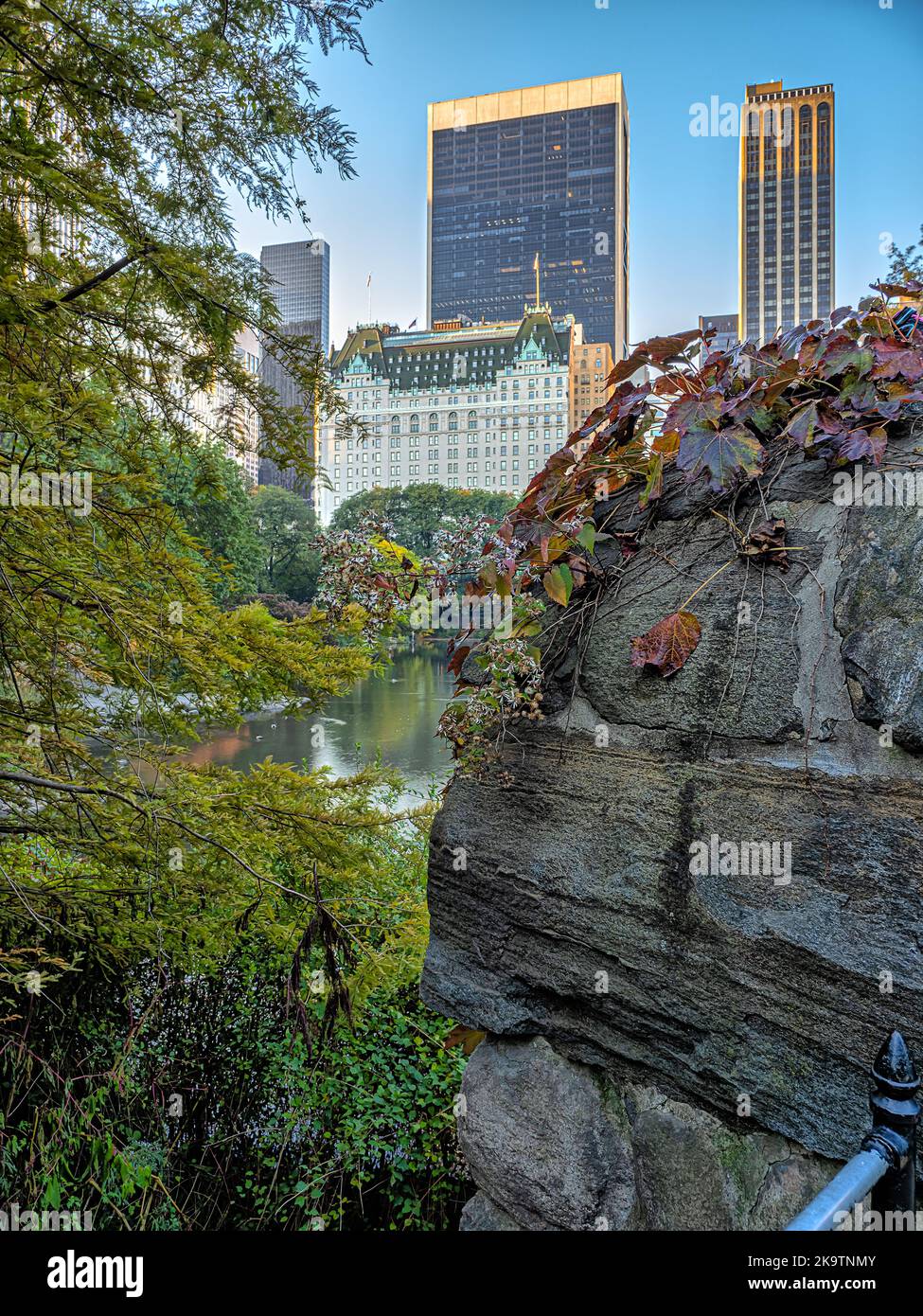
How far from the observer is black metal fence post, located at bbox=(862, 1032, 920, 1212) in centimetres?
80

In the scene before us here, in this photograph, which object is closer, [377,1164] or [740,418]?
[740,418]

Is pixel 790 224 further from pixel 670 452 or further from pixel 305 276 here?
pixel 670 452

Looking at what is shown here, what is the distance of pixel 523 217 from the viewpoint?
2278 centimetres

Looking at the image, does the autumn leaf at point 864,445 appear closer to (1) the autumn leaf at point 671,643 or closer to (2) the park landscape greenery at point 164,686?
(1) the autumn leaf at point 671,643

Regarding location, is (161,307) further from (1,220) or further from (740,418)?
(740,418)

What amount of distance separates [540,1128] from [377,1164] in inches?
68.1

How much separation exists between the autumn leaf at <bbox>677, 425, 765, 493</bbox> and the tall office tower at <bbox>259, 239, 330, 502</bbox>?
152cm

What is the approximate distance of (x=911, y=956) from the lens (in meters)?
0.93

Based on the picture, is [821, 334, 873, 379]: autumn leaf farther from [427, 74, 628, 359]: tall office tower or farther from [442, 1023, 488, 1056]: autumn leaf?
[427, 74, 628, 359]: tall office tower

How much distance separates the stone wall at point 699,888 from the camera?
990 millimetres

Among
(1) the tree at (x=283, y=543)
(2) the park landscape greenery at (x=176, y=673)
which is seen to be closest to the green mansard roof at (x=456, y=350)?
(1) the tree at (x=283, y=543)

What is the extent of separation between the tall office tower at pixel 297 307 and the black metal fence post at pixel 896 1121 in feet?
7.07

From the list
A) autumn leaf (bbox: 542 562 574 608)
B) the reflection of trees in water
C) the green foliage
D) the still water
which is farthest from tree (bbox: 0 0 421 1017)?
the reflection of trees in water
